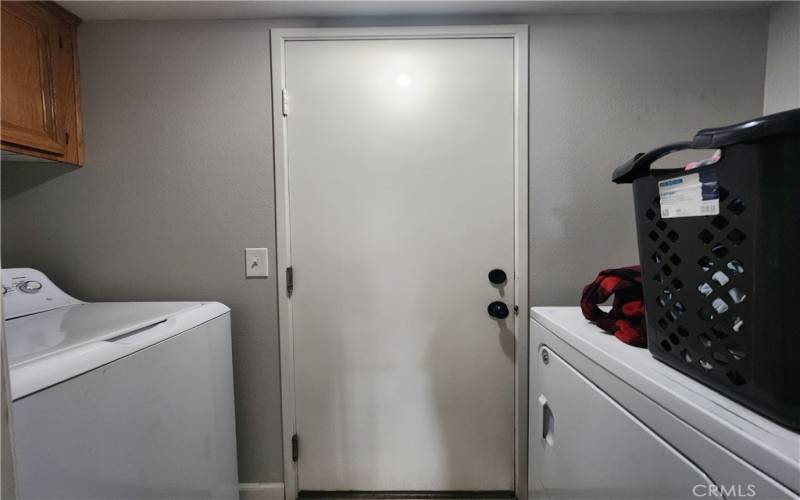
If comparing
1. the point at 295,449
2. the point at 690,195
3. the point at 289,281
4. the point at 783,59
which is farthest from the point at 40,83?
the point at 783,59

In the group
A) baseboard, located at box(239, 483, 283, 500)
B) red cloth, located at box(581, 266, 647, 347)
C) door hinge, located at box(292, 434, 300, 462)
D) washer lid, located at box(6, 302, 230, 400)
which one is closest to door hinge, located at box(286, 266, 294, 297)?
washer lid, located at box(6, 302, 230, 400)

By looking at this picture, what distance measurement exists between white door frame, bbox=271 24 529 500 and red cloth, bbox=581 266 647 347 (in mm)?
452

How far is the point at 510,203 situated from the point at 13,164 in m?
2.10

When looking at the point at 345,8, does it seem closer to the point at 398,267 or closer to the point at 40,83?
the point at 398,267

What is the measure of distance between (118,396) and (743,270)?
4.15ft

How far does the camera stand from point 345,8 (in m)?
1.22

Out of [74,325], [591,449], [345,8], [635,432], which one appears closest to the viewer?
[635,432]

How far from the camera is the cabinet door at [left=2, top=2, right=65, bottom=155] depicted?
3.50ft

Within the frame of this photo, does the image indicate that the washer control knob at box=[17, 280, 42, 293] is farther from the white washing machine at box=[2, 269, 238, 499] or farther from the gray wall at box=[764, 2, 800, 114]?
the gray wall at box=[764, 2, 800, 114]

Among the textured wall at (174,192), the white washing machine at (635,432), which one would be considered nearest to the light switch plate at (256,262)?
the textured wall at (174,192)

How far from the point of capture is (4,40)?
1.05 metres

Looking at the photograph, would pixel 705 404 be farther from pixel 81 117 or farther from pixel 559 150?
pixel 81 117

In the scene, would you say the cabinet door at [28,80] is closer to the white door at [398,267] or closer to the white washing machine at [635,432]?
the white door at [398,267]

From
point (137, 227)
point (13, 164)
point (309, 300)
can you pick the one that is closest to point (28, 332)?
point (137, 227)
